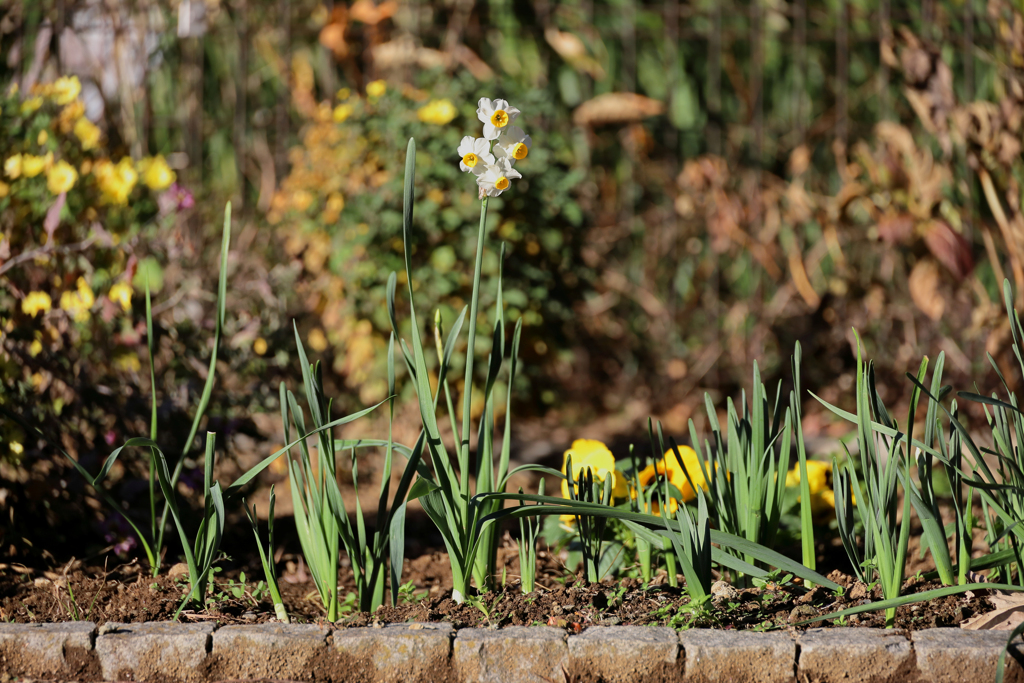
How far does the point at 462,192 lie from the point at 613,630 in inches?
77.5

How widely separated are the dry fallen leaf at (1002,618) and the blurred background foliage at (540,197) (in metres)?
1.50

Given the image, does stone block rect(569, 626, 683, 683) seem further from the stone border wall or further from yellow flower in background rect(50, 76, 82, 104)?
yellow flower in background rect(50, 76, 82, 104)

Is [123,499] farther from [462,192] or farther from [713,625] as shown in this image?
[462,192]

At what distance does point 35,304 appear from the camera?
6.36ft

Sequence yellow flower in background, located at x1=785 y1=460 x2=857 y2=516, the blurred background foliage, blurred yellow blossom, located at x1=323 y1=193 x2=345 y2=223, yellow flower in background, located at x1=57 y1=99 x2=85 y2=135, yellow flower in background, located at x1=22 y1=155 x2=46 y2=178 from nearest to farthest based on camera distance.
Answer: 1. yellow flower in background, located at x1=785 y1=460 x2=857 y2=516
2. yellow flower in background, located at x1=22 y1=155 x2=46 y2=178
3. the blurred background foliage
4. yellow flower in background, located at x1=57 y1=99 x2=85 y2=135
5. blurred yellow blossom, located at x1=323 y1=193 x2=345 y2=223

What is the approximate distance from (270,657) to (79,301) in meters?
1.08

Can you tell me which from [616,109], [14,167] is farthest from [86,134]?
[616,109]

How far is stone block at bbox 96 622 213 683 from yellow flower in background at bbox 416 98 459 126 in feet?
6.85

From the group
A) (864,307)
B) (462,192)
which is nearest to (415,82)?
(462,192)

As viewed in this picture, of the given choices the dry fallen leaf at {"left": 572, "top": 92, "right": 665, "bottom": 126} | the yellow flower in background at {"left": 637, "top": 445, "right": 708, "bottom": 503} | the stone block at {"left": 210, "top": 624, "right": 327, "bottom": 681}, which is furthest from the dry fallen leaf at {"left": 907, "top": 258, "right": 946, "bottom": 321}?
the stone block at {"left": 210, "top": 624, "right": 327, "bottom": 681}

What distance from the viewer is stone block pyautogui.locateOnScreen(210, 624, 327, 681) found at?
1.47m

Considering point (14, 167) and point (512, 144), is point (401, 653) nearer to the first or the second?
point (512, 144)

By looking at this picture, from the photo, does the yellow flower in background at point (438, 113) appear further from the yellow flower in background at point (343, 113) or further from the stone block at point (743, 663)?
the stone block at point (743, 663)

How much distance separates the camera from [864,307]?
151 inches
